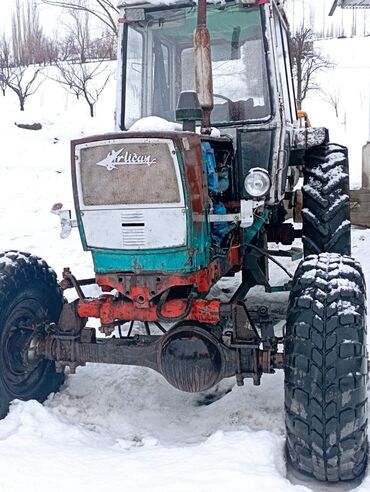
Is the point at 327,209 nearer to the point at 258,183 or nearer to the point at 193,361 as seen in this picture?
the point at 258,183

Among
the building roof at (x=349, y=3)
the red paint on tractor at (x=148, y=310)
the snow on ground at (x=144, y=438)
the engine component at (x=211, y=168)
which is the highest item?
the building roof at (x=349, y=3)

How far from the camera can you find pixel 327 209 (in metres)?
4.16

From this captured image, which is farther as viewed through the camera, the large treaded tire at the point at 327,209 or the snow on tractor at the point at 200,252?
the large treaded tire at the point at 327,209

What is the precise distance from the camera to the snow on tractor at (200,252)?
2.85m

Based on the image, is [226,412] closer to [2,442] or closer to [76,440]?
[76,440]

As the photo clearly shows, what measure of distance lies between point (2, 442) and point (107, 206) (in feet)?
4.44

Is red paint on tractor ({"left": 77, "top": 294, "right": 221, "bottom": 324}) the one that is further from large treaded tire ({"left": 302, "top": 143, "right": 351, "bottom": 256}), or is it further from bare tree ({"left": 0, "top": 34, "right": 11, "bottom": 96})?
bare tree ({"left": 0, "top": 34, "right": 11, "bottom": 96})

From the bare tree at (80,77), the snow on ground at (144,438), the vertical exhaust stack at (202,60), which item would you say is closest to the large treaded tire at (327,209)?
the snow on ground at (144,438)

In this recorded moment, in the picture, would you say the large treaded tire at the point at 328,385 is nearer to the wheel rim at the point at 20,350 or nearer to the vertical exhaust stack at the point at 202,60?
the vertical exhaust stack at the point at 202,60

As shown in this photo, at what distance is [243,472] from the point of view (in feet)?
8.80

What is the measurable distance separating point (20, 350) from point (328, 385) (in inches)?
73.7

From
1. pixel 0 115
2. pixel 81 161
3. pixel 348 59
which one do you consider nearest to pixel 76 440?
pixel 81 161

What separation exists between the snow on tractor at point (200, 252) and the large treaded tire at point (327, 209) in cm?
1

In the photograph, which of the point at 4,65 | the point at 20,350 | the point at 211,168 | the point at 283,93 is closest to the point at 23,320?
the point at 20,350
